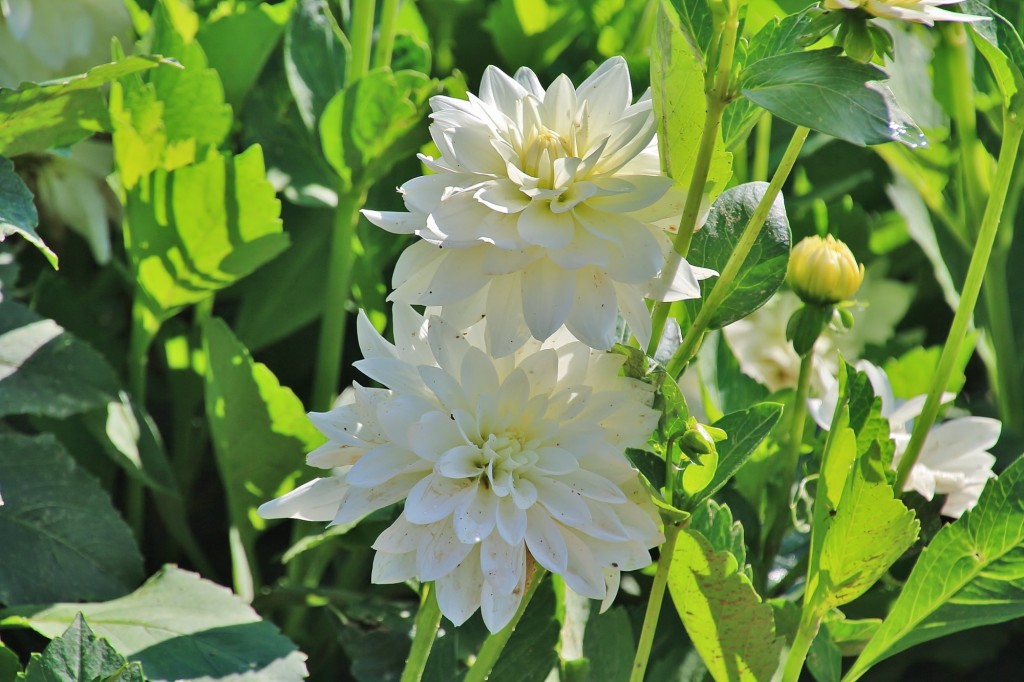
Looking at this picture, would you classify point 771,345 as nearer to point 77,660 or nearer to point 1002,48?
point 1002,48

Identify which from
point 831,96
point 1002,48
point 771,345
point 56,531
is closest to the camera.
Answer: point 831,96

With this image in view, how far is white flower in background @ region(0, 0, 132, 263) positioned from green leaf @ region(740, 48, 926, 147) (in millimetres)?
444

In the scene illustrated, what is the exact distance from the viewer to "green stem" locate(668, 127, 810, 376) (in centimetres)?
39

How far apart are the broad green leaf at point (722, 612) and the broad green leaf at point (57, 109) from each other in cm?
32

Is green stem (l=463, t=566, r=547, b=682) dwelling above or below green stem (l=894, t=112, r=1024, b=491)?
below

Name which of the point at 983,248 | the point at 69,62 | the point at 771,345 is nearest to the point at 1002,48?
the point at 983,248

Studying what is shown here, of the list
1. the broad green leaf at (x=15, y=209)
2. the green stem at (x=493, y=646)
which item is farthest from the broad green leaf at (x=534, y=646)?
the broad green leaf at (x=15, y=209)

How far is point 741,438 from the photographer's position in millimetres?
427

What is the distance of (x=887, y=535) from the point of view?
437 mm

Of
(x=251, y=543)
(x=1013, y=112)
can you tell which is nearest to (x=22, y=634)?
(x=251, y=543)

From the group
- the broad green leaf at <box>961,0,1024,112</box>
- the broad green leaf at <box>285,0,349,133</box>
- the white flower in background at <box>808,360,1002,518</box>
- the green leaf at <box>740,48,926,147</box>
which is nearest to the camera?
the green leaf at <box>740,48,926,147</box>

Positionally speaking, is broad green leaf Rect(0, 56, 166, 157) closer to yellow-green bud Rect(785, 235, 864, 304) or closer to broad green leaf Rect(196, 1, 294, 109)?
broad green leaf Rect(196, 1, 294, 109)

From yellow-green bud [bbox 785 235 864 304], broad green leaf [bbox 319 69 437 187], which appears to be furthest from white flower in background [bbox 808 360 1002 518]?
broad green leaf [bbox 319 69 437 187]

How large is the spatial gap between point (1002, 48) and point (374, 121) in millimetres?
334
